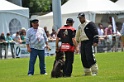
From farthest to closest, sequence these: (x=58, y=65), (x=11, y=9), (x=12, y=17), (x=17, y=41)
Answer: (x=12, y=17) < (x=11, y=9) < (x=17, y=41) < (x=58, y=65)

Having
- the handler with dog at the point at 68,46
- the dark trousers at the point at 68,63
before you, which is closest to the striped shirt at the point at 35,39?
the handler with dog at the point at 68,46

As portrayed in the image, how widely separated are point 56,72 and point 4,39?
17.7 metres

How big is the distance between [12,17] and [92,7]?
6406 millimetres

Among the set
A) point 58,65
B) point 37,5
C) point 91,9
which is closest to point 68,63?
point 58,65

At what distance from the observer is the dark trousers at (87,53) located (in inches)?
654

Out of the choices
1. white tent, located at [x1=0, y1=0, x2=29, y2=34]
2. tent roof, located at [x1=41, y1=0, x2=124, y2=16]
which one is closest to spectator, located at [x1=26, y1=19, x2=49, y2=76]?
white tent, located at [x1=0, y1=0, x2=29, y2=34]

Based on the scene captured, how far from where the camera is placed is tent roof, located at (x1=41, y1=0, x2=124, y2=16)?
40.1 meters

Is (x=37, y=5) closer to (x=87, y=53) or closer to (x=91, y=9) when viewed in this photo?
(x=91, y=9)

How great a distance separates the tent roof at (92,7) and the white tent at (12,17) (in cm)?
451

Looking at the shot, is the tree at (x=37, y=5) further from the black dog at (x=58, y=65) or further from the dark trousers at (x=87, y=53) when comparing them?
the black dog at (x=58, y=65)

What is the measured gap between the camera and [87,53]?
1666cm

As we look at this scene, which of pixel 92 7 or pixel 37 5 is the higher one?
pixel 37 5

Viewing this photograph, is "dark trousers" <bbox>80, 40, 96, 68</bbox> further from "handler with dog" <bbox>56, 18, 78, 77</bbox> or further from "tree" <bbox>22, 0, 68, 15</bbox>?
"tree" <bbox>22, 0, 68, 15</bbox>

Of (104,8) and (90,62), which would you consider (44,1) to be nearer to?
(104,8)
